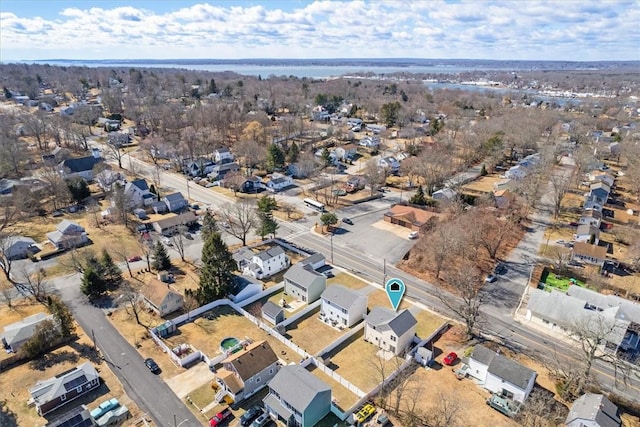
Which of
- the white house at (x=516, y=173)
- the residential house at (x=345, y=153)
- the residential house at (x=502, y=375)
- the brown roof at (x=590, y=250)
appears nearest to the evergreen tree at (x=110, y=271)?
the residential house at (x=502, y=375)

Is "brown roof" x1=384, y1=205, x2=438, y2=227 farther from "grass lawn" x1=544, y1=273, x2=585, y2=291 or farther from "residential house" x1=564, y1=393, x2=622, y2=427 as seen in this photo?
"residential house" x1=564, y1=393, x2=622, y2=427

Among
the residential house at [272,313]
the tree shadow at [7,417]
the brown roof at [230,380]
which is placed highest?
the brown roof at [230,380]

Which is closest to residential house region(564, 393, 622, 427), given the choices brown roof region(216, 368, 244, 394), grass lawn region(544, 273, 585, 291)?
grass lawn region(544, 273, 585, 291)

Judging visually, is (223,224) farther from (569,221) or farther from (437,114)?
(437,114)

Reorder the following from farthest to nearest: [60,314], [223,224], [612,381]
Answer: [223,224] < [60,314] < [612,381]

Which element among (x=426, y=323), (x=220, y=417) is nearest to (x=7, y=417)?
(x=220, y=417)

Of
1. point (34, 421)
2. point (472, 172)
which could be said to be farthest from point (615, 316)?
point (472, 172)

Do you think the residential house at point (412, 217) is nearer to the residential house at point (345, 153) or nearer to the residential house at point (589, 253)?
the residential house at point (589, 253)
